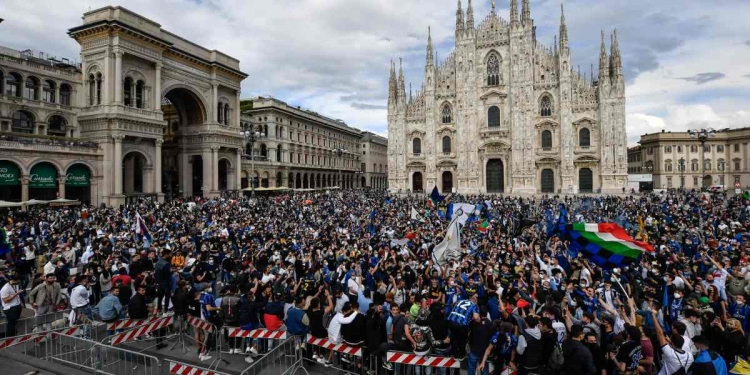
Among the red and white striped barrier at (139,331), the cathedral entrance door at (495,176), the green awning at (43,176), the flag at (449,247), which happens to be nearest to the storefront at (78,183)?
the green awning at (43,176)

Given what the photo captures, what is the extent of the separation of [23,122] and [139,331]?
35043 millimetres

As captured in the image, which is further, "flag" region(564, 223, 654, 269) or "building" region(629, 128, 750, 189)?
"building" region(629, 128, 750, 189)

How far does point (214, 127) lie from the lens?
4394 cm

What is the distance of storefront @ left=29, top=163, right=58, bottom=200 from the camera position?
29.8 metres

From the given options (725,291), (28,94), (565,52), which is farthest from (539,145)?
(28,94)

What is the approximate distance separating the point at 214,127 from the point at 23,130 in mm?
15927

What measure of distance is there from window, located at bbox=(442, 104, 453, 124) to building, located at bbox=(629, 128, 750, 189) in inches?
1583

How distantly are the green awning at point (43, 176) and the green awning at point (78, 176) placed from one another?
2.86 feet

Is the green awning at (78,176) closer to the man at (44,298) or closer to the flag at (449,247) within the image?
the man at (44,298)

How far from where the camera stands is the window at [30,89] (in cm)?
3256

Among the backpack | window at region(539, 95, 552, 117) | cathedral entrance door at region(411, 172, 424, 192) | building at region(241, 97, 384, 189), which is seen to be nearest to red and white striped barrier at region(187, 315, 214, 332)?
the backpack

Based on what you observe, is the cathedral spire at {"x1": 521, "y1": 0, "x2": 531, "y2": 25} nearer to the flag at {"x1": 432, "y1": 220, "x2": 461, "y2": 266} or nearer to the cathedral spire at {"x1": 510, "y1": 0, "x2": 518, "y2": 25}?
the cathedral spire at {"x1": 510, "y1": 0, "x2": 518, "y2": 25}

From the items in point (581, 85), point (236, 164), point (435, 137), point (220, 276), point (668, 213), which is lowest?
point (220, 276)

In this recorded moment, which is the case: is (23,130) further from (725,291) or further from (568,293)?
(725,291)
